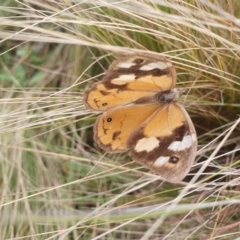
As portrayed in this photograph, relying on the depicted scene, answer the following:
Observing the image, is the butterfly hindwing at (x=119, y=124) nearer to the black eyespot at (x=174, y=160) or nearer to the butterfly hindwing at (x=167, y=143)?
the butterfly hindwing at (x=167, y=143)

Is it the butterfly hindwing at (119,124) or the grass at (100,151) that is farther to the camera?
the grass at (100,151)

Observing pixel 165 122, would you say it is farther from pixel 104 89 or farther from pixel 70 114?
pixel 70 114

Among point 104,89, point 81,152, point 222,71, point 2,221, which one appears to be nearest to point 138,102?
point 104,89

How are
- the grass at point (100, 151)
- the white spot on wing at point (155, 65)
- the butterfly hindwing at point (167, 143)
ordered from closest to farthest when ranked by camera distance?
the butterfly hindwing at point (167, 143)
the white spot on wing at point (155, 65)
the grass at point (100, 151)

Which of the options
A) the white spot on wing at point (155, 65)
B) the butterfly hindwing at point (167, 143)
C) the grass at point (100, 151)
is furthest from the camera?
the grass at point (100, 151)

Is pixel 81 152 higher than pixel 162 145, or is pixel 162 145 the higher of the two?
pixel 162 145

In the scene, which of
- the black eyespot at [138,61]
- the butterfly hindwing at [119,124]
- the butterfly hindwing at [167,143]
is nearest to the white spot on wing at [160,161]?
the butterfly hindwing at [167,143]
